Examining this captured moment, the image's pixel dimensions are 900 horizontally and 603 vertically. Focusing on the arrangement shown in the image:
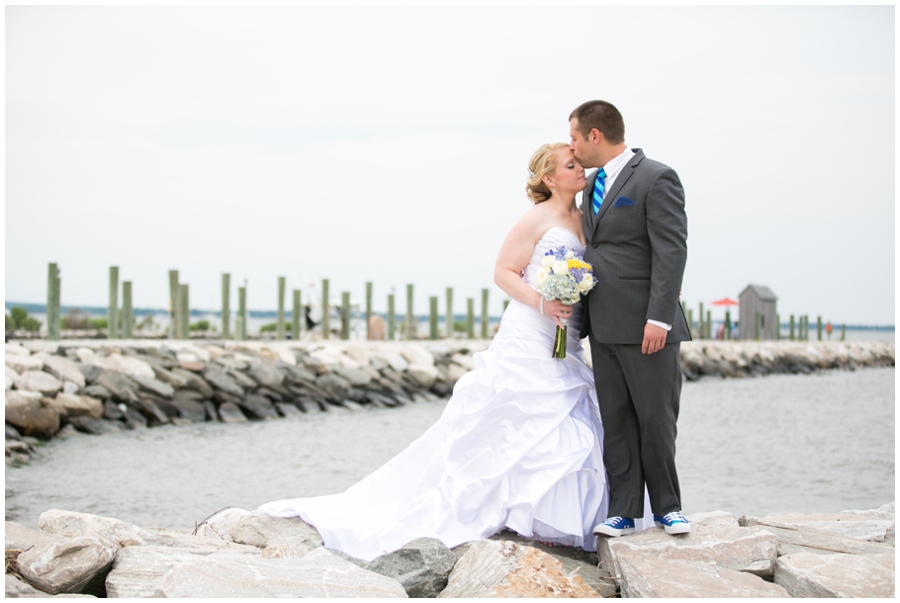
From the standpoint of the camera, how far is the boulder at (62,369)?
42.4ft

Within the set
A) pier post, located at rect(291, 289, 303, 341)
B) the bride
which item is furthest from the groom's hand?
pier post, located at rect(291, 289, 303, 341)

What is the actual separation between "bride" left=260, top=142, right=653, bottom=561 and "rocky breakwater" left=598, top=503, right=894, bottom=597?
333 millimetres

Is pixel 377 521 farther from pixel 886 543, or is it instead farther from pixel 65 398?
pixel 65 398

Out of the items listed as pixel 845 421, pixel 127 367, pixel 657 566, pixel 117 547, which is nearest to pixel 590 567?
pixel 657 566

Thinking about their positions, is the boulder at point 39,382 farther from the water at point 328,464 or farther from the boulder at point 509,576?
the boulder at point 509,576

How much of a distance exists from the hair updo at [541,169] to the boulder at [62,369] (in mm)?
11022

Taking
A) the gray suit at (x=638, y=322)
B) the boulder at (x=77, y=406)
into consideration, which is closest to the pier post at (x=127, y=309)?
the boulder at (x=77, y=406)

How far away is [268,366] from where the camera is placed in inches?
651

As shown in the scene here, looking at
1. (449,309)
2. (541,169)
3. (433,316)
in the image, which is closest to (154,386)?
(541,169)

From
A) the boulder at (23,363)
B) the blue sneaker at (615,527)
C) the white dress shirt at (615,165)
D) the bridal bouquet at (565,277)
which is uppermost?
the white dress shirt at (615,165)

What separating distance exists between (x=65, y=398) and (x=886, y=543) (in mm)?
11799

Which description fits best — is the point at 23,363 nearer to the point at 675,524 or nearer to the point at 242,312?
the point at 242,312

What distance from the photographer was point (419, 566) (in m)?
3.64

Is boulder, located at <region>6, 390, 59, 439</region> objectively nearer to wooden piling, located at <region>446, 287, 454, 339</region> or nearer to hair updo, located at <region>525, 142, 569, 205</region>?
hair updo, located at <region>525, 142, 569, 205</region>
